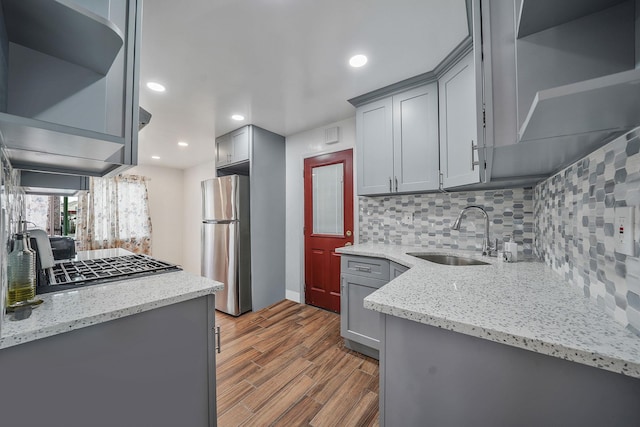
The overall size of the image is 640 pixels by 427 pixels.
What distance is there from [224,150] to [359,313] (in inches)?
107

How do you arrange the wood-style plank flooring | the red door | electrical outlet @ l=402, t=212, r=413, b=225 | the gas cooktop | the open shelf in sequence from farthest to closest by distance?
the red door < electrical outlet @ l=402, t=212, r=413, b=225 < the wood-style plank flooring < the gas cooktop < the open shelf

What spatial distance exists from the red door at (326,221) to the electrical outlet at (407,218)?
0.62 meters

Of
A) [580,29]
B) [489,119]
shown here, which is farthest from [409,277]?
[580,29]

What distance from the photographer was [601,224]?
0.77 m

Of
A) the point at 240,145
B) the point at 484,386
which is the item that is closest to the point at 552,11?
the point at 484,386

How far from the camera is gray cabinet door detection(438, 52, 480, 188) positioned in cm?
157

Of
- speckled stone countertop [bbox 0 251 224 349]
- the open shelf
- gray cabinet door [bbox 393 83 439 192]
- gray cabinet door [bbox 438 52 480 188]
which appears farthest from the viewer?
gray cabinet door [bbox 393 83 439 192]

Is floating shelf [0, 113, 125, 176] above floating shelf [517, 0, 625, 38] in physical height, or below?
below

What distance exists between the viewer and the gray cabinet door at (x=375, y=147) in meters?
2.19

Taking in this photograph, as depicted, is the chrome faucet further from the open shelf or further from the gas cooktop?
the gas cooktop

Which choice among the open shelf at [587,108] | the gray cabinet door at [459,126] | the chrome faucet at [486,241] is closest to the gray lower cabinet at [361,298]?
the chrome faucet at [486,241]

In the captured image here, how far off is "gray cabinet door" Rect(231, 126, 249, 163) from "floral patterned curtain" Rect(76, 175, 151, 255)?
275 centimetres

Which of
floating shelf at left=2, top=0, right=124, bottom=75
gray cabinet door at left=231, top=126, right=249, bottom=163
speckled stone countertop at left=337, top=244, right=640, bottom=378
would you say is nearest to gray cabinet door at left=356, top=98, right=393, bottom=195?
speckled stone countertop at left=337, top=244, right=640, bottom=378

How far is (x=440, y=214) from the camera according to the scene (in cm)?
220
